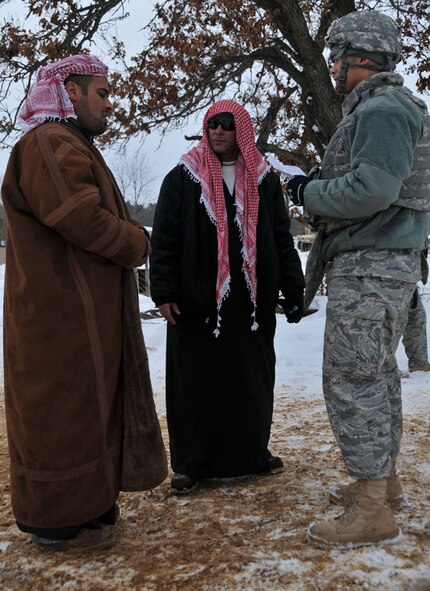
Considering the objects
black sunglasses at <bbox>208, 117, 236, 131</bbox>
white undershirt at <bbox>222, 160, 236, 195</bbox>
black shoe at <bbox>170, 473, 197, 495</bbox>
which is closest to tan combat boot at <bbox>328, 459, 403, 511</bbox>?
black shoe at <bbox>170, 473, 197, 495</bbox>

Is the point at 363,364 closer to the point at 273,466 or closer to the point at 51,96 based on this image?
the point at 273,466

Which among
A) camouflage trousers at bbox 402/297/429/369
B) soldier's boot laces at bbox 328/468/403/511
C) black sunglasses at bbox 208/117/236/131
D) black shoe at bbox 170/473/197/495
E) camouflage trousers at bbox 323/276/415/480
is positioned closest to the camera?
camouflage trousers at bbox 323/276/415/480

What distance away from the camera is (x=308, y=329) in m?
7.72

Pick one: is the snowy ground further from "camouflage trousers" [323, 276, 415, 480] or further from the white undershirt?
the white undershirt

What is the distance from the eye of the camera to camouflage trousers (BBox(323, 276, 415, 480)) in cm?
240

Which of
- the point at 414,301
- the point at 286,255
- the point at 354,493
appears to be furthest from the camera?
the point at 286,255

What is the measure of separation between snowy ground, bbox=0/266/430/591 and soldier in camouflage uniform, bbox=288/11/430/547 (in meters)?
0.17

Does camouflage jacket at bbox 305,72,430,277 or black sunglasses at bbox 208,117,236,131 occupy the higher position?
black sunglasses at bbox 208,117,236,131

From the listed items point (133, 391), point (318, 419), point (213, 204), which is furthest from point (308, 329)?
point (133, 391)

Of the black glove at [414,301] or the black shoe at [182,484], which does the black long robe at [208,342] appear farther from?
the black glove at [414,301]

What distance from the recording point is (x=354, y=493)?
9.21 feet

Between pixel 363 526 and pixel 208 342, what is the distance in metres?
1.20

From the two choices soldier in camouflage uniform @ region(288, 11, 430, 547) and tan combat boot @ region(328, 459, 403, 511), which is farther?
tan combat boot @ region(328, 459, 403, 511)

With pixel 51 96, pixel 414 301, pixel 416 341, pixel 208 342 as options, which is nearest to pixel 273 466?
pixel 208 342
